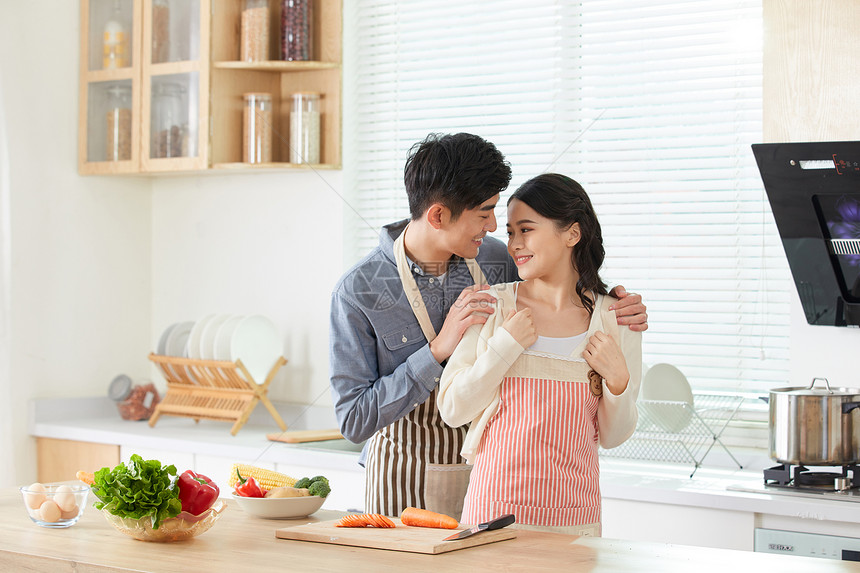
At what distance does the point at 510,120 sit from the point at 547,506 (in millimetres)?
1668

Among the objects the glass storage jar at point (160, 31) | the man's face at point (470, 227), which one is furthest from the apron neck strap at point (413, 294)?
the glass storage jar at point (160, 31)

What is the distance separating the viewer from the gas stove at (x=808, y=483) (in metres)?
2.23

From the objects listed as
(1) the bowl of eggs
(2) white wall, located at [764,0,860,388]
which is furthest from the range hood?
(1) the bowl of eggs

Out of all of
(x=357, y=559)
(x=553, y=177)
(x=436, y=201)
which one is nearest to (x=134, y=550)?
(x=357, y=559)

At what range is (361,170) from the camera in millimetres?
3400

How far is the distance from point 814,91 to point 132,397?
250 centimetres

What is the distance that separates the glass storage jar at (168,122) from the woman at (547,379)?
1.85m

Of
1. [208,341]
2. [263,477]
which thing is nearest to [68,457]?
[208,341]

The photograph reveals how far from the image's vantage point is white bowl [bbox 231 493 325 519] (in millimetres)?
1743

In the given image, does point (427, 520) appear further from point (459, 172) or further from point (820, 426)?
point (820, 426)

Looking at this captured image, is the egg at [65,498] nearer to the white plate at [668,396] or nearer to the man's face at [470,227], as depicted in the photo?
the man's face at [470,227]

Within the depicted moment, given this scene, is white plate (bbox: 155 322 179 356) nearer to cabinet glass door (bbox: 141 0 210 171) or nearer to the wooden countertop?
cabinet glass door (bbox: 141 0 210 171)

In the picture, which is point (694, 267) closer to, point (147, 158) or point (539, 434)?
point (539, 434)

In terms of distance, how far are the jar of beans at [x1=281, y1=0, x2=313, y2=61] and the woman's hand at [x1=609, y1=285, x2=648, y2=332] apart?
1.79 metres
